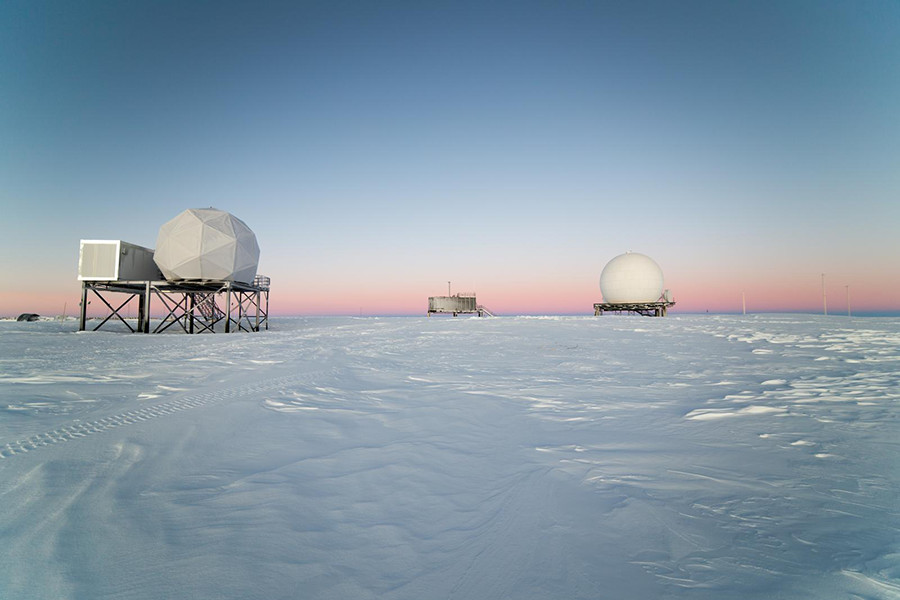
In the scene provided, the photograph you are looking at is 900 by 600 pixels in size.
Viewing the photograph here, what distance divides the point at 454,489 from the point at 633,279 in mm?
37036

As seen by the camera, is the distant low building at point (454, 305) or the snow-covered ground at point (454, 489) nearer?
the snow-covered ground at point (454, 489)

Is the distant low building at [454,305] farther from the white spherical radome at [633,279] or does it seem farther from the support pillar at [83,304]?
the support pillar at [83,304]

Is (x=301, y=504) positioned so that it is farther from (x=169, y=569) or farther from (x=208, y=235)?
(x=208, y=235)

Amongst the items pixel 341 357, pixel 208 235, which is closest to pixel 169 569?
pixel 341 357

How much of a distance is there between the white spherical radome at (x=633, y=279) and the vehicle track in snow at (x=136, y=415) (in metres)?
34.5

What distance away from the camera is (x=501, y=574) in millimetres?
2039

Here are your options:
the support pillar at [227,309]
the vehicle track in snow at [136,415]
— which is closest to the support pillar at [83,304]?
the support pillar at [227,309]

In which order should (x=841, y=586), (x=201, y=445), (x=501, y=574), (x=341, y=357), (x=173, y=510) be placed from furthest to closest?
(x=341, y=357) < (x=201, y=445) < (x=173, y=510) < (x=501, y=574) < (x=841, y=586)

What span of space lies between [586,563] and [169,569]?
81.5 inches

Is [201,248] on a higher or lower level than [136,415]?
higher

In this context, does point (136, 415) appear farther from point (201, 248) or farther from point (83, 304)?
point (83, 304)

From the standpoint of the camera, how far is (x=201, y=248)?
23.1 m

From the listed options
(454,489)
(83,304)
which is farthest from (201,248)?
(454,489)

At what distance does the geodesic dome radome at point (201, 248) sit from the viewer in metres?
23.1
